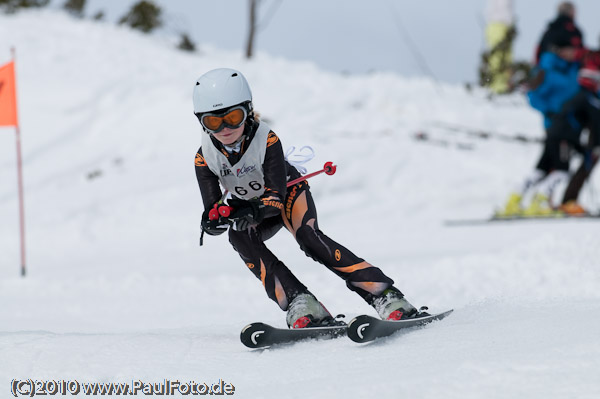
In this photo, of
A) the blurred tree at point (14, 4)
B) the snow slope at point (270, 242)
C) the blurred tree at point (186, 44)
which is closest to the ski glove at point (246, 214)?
the snow slope at point (270, 242)

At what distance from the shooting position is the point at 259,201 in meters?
3.75

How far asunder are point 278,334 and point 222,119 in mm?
1132

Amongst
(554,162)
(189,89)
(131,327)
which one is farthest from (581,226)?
(189,89)

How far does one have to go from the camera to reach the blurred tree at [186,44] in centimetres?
2134

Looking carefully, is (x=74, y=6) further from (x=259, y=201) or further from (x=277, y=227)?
(x=259, y=201)

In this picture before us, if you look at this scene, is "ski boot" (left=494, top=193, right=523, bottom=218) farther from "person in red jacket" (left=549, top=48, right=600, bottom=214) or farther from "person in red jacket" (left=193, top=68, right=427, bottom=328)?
"person in red jacket" (left=193, top=68, right=427, bottom=328)

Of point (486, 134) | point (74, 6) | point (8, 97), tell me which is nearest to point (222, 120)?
point (8, 97)

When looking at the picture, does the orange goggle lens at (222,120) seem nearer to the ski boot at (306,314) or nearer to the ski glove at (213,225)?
the ski glove at (213,225)

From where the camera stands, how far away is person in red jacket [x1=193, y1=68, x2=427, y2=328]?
3.71 m

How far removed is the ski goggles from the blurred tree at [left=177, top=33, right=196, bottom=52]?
1827 centimetres

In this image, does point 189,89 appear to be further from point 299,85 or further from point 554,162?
point 554,162

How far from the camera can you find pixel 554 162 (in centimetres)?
1069

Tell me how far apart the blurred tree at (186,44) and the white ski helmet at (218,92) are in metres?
18.2

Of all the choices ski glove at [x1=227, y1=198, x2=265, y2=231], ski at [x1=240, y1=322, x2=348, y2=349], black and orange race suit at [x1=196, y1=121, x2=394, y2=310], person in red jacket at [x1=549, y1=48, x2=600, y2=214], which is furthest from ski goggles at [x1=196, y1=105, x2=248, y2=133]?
person in red jacket at [x1=549, y1=48, x2=600, y2=214]
